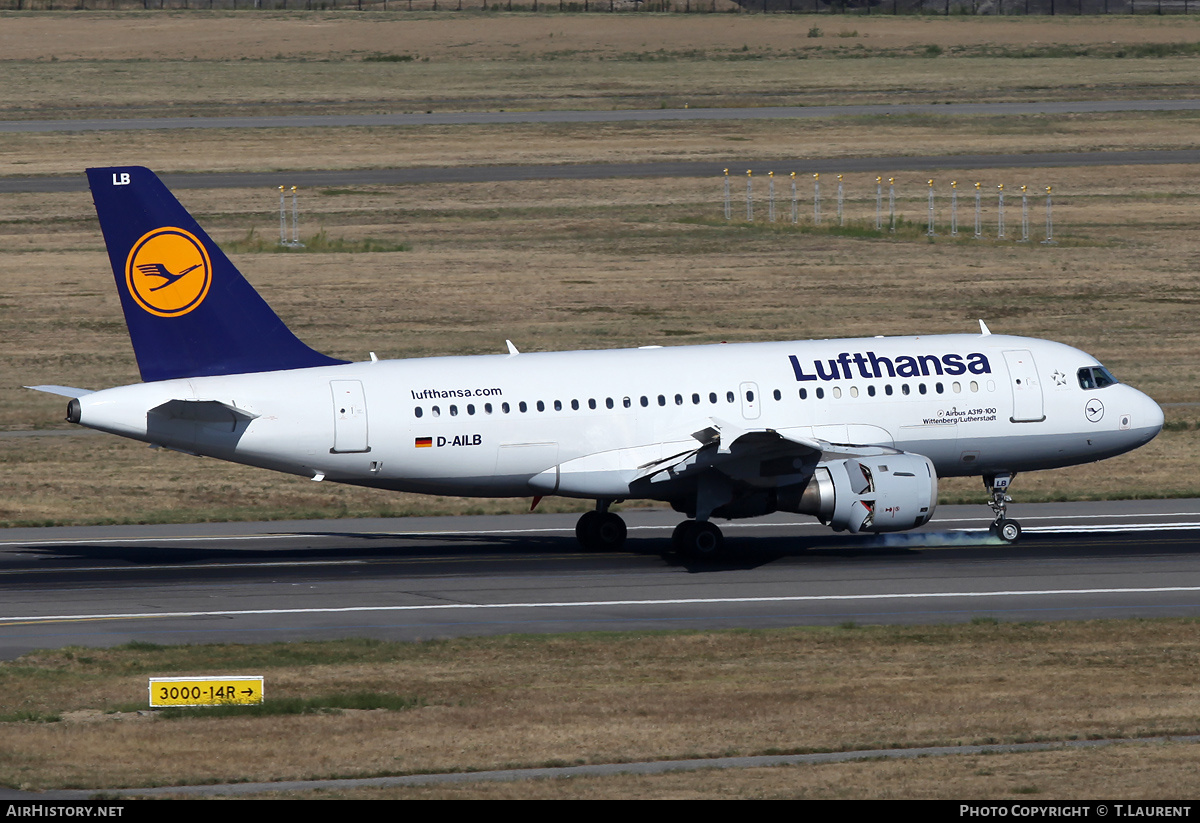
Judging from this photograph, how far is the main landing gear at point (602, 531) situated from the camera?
3966 centimetres

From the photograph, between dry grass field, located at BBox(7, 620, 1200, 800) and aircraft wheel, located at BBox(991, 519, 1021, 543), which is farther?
aircraft wheel, located at BBox(991, 519, 1021, 543)

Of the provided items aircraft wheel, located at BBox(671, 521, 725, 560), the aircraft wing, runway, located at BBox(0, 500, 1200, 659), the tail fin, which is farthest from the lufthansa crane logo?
aircraft wheel, located at BBox(671, 521, 725, 560)

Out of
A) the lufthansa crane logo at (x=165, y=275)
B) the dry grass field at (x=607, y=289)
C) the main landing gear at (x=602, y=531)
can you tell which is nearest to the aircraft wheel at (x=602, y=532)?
the main landing gear at (x=602, y=531)

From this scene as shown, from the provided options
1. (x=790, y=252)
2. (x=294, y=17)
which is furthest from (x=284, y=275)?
(x=294, y=17)

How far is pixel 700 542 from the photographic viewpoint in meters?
37.8

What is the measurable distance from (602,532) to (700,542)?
2.80 metres

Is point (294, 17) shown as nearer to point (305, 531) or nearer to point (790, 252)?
point (790, 252)

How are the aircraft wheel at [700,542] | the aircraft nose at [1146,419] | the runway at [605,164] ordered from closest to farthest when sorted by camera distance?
the aircraft wheel at [700,542]
the aircraft nose at [1146,419]
the runway at [605,164]

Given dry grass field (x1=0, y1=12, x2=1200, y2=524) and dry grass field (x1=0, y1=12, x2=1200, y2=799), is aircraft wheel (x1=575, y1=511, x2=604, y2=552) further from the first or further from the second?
dry grass field (x1=0, y1=12, x2=1200, y2=799)

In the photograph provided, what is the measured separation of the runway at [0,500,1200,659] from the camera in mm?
32344

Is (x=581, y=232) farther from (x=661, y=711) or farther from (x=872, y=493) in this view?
(x=661, y=711)

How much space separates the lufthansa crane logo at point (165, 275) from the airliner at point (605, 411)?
1.3 inches

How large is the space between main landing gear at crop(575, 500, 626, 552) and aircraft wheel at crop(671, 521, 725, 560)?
2.11 m

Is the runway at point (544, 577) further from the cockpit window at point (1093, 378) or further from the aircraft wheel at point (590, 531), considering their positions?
the cockpit window at point (1093, 378)
